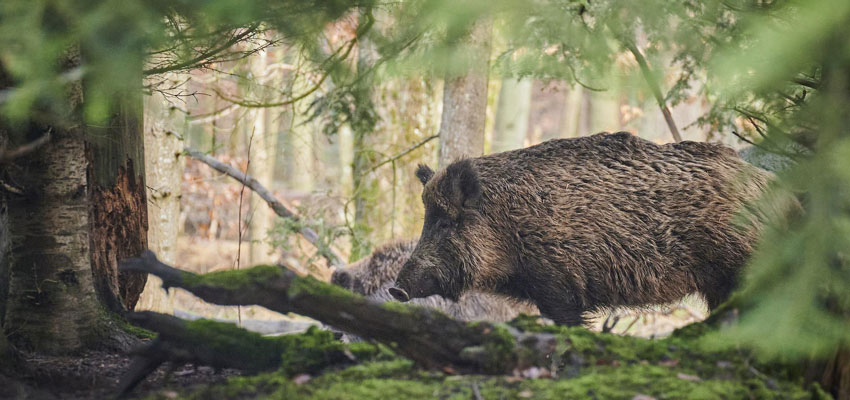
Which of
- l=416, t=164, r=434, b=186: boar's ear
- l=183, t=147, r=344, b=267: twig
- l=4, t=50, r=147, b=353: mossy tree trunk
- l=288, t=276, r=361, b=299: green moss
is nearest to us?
l=288, t=276, r=361, b=299: green moss

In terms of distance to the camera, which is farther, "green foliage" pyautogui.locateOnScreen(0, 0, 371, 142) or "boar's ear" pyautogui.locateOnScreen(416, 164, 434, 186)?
"boar's ear" pyautogui.locateOnScreen(416, 164, 434, 186)

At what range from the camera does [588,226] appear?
193 inches

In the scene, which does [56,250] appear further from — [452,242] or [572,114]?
[572,114]

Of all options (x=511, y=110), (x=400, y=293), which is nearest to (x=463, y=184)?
(x=400, y=293)

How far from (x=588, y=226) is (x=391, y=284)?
8.01 feet

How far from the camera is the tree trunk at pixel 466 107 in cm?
741

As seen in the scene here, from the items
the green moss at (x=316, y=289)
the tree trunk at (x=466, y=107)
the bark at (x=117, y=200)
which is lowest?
the green moss at (x=316, y=289)

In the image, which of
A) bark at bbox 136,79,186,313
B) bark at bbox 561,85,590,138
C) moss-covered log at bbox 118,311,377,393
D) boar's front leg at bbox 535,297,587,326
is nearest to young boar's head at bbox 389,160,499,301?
boar's front leg at bbox 535,297,587,326

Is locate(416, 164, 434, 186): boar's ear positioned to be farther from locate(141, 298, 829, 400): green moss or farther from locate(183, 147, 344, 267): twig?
locate(183, 147, 344, 267): twig

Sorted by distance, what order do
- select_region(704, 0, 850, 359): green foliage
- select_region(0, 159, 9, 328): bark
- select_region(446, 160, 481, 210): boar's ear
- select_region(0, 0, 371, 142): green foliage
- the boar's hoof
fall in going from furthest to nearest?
select_region(446, 160, 481, 210): boar's ear, the boar's hoof, select_region(0, 159, 9, 328): bark, select_region(0, 0, 371, 142): green foliage, select_region(704, 0, 850, 359): green foliage

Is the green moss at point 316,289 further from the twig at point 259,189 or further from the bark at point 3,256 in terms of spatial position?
the twig at point 259,189

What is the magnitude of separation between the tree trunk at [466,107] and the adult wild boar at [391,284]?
1.15 m

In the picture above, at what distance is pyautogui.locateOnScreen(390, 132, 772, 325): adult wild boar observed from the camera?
15.5 ft

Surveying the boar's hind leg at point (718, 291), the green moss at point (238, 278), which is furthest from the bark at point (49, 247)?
the boar's hind leg at point (718, 291)
